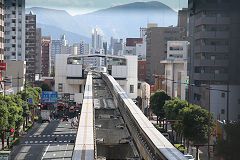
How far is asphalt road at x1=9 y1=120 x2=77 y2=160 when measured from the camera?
19.4 metres

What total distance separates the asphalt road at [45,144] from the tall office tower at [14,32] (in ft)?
63.9

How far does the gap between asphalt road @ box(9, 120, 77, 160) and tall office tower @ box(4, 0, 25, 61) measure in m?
19.5

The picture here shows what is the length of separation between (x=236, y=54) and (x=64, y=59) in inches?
1692

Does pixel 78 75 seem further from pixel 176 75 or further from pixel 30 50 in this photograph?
pixel 30 50

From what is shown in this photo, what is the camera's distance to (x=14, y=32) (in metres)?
50.0

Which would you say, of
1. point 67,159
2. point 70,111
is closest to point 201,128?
point 67,159

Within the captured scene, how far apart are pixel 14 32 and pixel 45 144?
99.2ft

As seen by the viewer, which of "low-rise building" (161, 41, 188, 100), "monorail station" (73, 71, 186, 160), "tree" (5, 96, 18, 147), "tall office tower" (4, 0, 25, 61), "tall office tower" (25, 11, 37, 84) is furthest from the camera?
"tall office tower" (25, 11, 37, 84)

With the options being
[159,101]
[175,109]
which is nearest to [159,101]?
[159,101]

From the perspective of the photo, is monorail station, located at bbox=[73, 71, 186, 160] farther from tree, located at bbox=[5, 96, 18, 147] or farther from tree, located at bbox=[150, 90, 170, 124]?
tree, located at bbox=[150, 90, 170, 124]

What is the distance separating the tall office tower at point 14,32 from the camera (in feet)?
161

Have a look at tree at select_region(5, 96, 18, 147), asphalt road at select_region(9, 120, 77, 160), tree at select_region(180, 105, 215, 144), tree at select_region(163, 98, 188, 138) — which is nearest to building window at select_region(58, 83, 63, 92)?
asphalt road at select_region(9, 120, 77, 160)

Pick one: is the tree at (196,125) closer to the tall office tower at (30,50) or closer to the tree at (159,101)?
the tree at (159,101)

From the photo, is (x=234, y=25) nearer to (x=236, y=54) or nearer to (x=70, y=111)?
(x=236, y=54)
